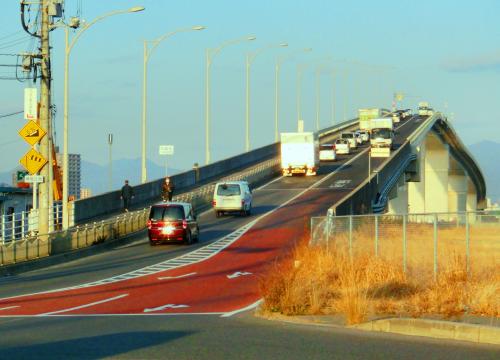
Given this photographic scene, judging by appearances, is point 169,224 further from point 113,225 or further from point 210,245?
point 113,225

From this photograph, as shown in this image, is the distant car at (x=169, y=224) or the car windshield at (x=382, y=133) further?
the car windshield at (x=382, y=133)

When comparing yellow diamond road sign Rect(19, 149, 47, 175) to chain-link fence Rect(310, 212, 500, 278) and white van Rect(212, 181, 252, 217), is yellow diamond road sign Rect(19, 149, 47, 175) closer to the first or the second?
chain-link fence Rect(310, 212, 500, 278)

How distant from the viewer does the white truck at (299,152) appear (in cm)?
7631

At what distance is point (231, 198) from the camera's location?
174 ft

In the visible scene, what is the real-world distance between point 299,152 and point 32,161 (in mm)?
44601

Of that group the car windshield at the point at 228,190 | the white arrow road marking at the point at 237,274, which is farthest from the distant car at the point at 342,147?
the white arrow road marking at the point at 237,274

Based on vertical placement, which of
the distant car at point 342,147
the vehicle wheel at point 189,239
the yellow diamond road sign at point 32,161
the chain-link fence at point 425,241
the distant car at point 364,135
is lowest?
the vehicle wheel at point 189,239

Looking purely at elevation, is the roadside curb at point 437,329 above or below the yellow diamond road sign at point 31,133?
below

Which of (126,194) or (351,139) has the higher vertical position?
(351,139)

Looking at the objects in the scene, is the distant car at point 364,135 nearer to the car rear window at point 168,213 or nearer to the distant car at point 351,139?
the distant car at point 351,139

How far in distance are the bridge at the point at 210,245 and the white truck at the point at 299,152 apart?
1.14m

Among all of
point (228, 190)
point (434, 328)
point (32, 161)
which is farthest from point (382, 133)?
point (434, 328)

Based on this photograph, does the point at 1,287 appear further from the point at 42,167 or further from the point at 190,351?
the point at 190,351

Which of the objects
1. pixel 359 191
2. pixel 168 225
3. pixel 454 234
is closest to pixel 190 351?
pixel 454 234
